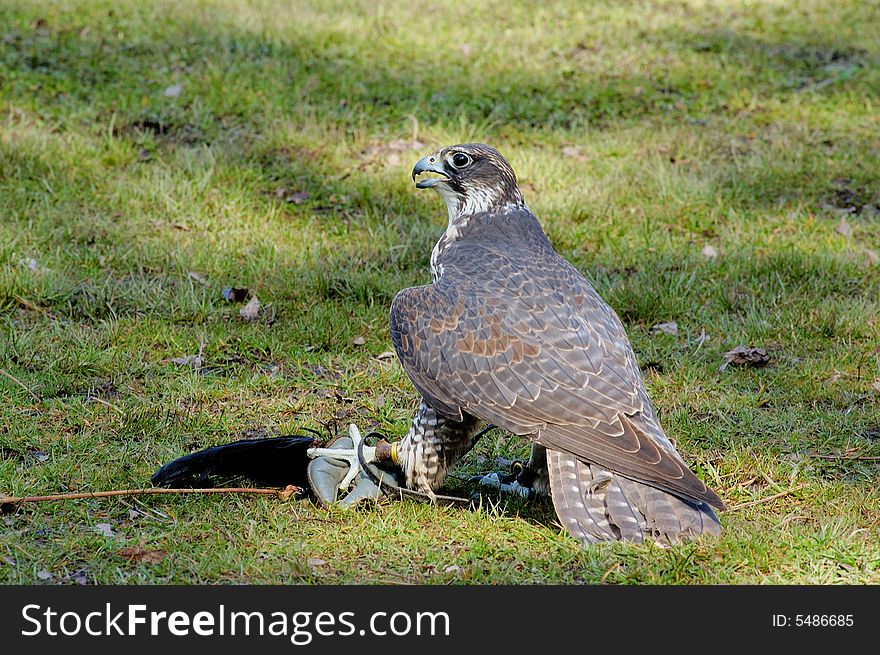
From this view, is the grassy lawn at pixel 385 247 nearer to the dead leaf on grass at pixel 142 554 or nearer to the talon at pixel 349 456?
the dead leaf on grass at pixel 142 554

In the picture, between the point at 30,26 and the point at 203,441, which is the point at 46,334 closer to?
the point at 203,441

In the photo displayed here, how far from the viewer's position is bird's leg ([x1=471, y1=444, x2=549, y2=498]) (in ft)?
15.6

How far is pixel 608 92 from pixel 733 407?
4.40 metres

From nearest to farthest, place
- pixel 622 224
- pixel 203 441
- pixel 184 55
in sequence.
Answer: pixel 203 441
pixel 622 224
pixel 184 55

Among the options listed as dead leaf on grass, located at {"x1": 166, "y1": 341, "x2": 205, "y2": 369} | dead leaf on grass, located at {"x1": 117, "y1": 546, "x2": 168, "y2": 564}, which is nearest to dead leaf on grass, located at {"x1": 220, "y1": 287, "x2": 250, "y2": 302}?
dead leaf on grass, located at {"x1": 166, "y1": 341, "x2": 205, "y2": 369}

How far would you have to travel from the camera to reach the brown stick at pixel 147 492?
460 cm

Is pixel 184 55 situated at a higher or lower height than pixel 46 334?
higher

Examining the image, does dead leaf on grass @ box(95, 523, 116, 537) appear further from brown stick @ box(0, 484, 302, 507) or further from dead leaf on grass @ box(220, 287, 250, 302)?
dead leaf on grass @ box(220, 287, 250, 302)

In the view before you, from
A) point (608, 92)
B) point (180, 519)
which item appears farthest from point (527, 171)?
point (180, 519)

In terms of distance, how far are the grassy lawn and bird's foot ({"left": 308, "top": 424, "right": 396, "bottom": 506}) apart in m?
0.10

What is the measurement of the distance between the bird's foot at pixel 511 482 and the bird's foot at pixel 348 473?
0.45 m

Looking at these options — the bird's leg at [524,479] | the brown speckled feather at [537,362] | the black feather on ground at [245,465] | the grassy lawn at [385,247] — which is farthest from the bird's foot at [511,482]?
the black feather on ground at [245,465]

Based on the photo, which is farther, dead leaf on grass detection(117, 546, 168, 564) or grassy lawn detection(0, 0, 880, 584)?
grassy lawn detection(0, 0, 880, 584)

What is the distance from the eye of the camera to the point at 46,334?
6.20m
